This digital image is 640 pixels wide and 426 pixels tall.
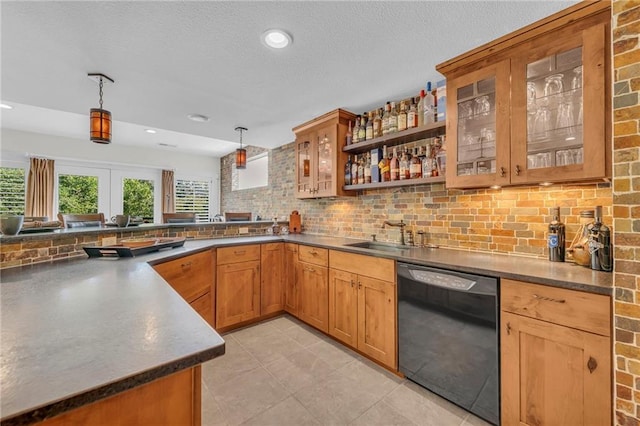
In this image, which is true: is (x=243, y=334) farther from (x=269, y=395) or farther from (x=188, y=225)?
(x=188, y=225)

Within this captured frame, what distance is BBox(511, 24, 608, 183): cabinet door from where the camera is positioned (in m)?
1.39

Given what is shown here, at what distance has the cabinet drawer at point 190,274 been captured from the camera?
1.97 meters

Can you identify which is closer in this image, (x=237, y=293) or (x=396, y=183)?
(x=396, y=183)

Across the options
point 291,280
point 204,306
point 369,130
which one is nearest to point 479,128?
point 369,130

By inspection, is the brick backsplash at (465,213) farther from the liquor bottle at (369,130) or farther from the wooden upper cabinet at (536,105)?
the liquor bottle at (369,130)

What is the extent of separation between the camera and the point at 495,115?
5.81 feet

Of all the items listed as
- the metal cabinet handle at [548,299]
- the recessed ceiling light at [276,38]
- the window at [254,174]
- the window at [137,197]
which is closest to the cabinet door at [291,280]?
the recessed ceiling light at [276,38]

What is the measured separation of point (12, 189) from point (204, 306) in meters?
4.76

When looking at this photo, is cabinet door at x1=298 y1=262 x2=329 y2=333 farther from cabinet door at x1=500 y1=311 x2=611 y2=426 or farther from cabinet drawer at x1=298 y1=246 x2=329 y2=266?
cabinet door at x1=500 y1=311 x2=611 y2=426

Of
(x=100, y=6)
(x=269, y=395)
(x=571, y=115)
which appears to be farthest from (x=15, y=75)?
(x=571, y=115)

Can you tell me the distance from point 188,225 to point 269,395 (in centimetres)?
199

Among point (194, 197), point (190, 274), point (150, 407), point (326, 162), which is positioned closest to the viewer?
point (150, 407)

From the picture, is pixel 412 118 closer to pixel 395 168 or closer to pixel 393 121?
pixel 393 121

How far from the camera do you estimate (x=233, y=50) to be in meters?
1.83
